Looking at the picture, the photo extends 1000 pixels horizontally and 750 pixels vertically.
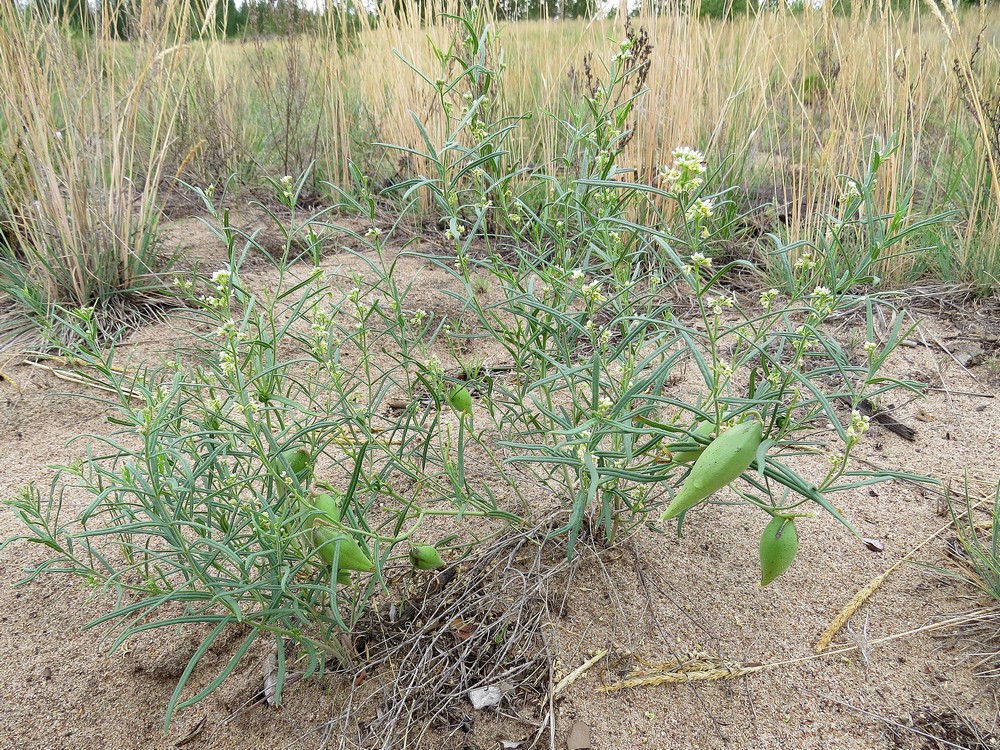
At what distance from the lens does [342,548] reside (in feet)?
3.14

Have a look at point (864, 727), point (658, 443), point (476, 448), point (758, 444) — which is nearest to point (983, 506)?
point (864, 727)

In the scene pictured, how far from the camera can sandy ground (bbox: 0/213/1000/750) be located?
41.9 inches

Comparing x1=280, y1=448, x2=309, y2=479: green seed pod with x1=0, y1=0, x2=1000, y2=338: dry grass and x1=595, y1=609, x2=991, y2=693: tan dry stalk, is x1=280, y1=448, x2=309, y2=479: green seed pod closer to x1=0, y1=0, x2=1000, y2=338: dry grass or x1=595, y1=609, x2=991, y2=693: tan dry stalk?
x1=595, y1=609, x2=991, y2=693: tan dry stalk

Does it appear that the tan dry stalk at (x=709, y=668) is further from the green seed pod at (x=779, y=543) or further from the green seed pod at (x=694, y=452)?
the green seed pod at (x=694, y=452)

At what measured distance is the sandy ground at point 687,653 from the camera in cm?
106

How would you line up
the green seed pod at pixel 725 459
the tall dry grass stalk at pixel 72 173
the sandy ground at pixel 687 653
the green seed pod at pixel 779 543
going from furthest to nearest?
1. the tall dry grass stalk at pixel 72 173
2. the sandy ground at pixel 687 653
3. the green seed pod at pixel 779 543
4. the green seed pod at pixel 725 459

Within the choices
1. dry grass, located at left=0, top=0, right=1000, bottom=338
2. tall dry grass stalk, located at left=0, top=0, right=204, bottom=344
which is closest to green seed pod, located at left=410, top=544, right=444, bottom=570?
dry grass, located at left=0, top=0, right=1000, bottom=338

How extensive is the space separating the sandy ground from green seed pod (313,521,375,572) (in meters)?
0.30

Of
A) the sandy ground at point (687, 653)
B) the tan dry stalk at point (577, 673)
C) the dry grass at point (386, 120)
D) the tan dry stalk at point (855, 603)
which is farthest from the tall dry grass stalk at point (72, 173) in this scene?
the tan dry stalk at point (855, 603)

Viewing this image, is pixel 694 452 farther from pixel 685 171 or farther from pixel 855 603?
pixel 855 603

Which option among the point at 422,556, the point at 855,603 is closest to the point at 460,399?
the point at 422,556

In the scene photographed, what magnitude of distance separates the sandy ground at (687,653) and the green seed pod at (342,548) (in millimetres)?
304

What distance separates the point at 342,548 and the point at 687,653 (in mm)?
620

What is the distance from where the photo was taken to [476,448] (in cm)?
165
